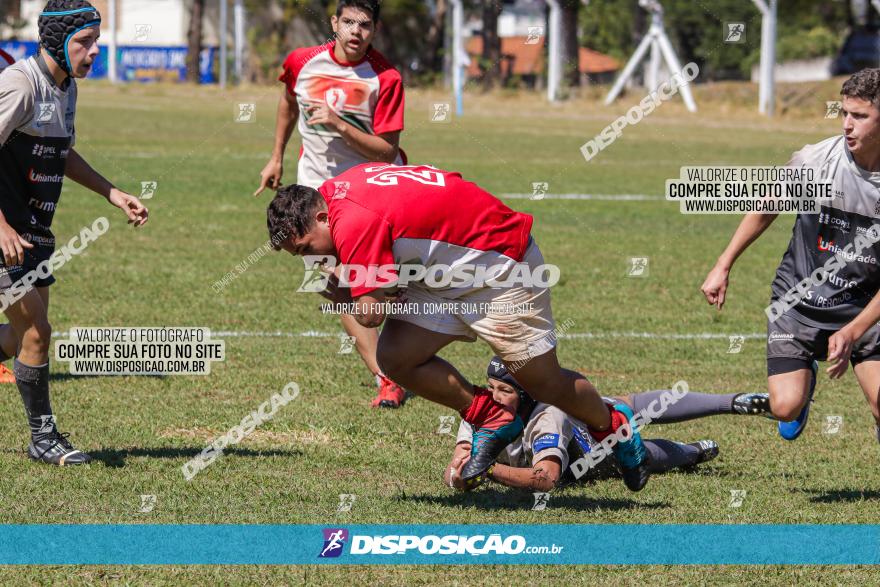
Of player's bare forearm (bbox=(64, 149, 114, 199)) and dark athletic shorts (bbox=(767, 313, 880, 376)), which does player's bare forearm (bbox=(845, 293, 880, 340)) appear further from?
player's bare forearm (bbox=(64, 149, 114, 199))

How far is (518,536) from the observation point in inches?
211

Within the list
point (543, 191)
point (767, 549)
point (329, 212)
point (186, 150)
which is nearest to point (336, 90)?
point (329, 212)

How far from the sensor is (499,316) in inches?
230

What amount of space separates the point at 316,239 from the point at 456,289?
2.39ft

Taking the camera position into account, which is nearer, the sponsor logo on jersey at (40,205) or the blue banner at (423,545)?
the blue banner at (423,545)

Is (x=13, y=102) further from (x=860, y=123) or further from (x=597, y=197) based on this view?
(x=597, y=197)

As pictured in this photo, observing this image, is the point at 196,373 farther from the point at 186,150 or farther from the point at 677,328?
the point at 186,150

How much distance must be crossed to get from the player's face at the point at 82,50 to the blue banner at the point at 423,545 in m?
2.21

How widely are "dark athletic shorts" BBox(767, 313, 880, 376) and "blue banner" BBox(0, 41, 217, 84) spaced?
185ft

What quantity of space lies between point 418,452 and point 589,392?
131 cm

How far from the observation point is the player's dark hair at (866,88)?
5727 mm

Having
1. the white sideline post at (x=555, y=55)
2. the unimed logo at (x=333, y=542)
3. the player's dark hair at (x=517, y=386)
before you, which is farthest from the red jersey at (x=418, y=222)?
the white sideline post at (x=555, y=55)

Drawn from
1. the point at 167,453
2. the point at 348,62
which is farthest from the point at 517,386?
the point at 348,62

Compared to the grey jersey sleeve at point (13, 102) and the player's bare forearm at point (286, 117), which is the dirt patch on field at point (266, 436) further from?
the player's bare forearm at point (286, 117)
